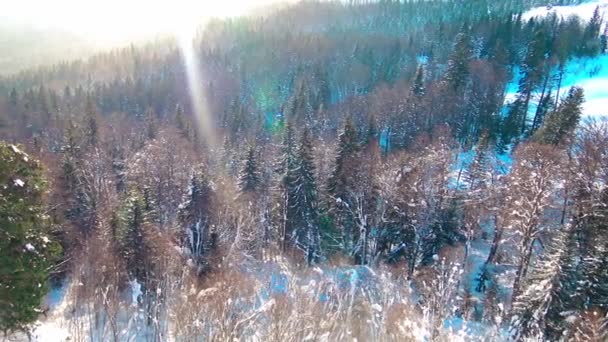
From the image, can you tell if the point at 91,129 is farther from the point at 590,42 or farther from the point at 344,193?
the point at 590,42

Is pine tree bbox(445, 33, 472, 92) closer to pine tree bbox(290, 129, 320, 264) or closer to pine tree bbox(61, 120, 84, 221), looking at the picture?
pine tree bbox(290, 129, 320, 264)

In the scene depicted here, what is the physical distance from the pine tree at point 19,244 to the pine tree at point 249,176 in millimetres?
23856

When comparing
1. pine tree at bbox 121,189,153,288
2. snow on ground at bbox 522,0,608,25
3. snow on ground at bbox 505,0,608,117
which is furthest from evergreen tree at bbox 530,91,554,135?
snow on ground at bbox 522,0,608,25

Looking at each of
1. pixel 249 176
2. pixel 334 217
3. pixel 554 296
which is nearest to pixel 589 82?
pixel 334 217

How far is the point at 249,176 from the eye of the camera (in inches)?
1492

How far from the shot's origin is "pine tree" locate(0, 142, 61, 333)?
42.1ft

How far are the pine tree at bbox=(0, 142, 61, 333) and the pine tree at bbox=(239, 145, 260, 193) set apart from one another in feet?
78.3

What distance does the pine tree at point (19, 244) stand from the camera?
12820mm

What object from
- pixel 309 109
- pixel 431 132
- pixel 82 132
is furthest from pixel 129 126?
pixel 431 132

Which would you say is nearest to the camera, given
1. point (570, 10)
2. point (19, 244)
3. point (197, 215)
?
point (19, 244)

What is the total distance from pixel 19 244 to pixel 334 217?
2593 cm

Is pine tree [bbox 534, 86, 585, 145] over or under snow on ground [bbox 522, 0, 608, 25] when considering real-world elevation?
under

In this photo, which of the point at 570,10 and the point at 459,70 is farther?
the point at 570,10

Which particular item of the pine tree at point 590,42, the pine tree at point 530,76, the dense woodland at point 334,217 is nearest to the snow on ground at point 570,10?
the pine tree at point 590,42
